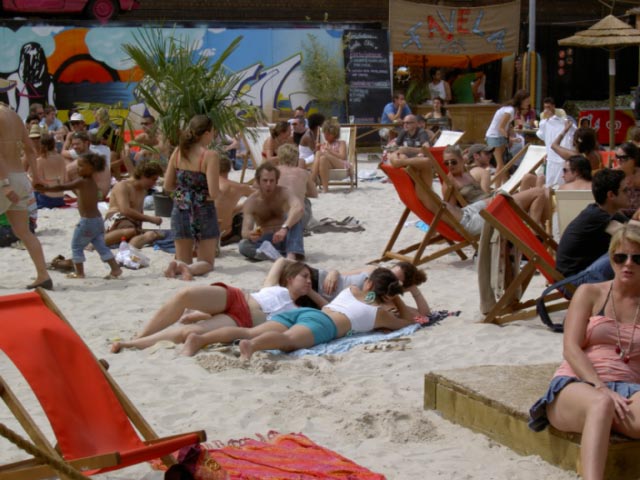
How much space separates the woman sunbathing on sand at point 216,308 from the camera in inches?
210

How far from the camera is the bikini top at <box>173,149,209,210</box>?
7594 millimetres

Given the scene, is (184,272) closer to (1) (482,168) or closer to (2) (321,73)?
(1) (482,168)

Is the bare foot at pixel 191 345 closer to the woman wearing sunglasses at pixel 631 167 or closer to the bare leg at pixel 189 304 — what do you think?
the bare leg at pixel 189 304

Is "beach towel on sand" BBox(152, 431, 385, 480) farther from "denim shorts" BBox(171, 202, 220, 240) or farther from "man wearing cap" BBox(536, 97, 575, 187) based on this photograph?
"man wearing cap" BBox(536, 97, 575, 187)

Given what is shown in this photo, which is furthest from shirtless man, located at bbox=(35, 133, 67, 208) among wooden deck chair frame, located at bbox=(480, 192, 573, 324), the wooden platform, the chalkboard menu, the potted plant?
the chalkboard menu

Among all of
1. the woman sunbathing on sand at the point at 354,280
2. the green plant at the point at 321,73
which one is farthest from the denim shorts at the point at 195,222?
the green plant at the point at 321,73

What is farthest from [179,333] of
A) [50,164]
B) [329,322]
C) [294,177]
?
[50,164]

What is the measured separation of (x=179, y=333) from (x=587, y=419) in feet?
8.74

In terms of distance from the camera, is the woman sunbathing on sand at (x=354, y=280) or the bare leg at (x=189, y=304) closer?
the bare leg at (x=189, y=304)

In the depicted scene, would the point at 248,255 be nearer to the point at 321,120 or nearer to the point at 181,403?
the point at 181,403

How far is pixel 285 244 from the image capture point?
8.20m

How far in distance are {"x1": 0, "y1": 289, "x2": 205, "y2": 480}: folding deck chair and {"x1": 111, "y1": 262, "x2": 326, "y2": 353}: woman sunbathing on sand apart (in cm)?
178

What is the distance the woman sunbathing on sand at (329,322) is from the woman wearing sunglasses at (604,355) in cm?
195

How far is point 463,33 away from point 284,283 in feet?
46.3
